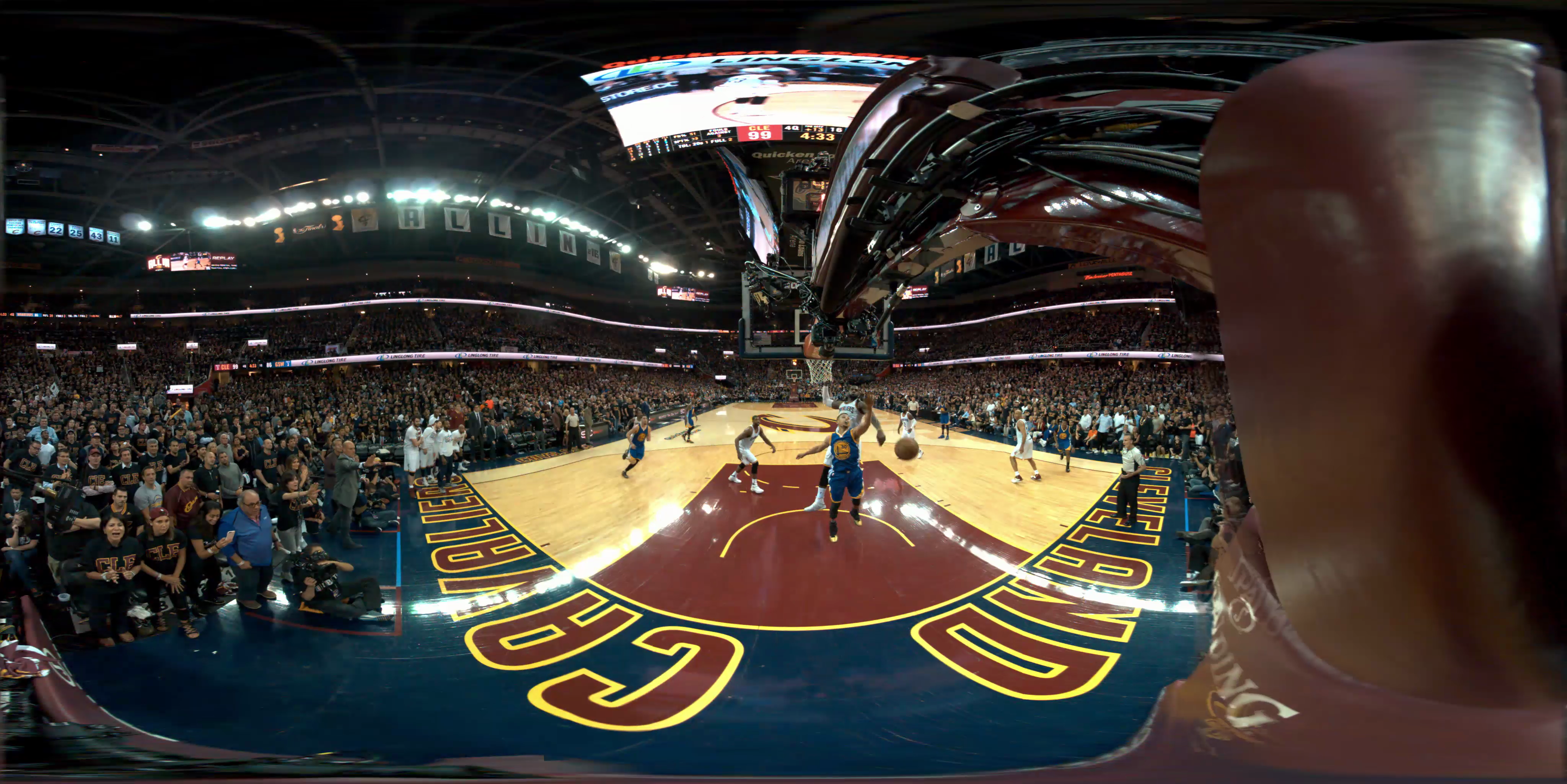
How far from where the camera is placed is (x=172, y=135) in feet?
4.30

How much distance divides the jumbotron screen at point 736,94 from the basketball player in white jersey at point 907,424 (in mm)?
2769

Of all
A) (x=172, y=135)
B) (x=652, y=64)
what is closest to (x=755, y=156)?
(x=652, y=64)

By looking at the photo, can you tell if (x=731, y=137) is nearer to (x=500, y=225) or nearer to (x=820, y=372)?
(x=500, y=225)

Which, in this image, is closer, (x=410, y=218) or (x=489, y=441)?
(x=410, y=218)

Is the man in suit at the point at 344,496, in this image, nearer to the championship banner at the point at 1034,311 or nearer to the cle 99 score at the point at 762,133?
the cle 99 score at the point at 762,133

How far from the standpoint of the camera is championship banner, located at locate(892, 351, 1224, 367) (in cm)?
156

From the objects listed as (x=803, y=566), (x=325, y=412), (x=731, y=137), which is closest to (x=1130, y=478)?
(x=803, y=566)

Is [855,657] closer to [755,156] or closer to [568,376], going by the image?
[755,156]

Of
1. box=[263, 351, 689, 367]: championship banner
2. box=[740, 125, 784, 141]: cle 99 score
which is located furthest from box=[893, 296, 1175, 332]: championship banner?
box=[263, 351, 689, 367]: championship banner

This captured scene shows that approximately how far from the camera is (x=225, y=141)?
1.35 meters

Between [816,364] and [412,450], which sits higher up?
[816,364]

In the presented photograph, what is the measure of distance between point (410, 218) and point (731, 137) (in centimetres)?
125

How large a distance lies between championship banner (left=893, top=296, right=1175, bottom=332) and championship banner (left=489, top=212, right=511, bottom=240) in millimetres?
2520

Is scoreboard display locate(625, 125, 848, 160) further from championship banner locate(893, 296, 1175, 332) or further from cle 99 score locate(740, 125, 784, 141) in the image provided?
championship banner locate(893, 296, 1175, 332)
